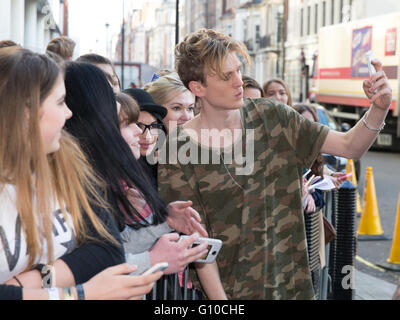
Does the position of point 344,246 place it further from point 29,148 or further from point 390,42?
point 390,42

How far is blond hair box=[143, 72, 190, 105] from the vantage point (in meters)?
4.06

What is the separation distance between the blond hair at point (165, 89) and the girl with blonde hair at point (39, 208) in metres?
2.08

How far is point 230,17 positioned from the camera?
82438mm

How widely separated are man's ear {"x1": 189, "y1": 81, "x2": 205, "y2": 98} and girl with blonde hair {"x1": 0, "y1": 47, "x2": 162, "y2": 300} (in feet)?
3.96

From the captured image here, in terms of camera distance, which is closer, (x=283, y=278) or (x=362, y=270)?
(x=283, y=278)

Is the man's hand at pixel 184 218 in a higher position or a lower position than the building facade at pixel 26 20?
lower

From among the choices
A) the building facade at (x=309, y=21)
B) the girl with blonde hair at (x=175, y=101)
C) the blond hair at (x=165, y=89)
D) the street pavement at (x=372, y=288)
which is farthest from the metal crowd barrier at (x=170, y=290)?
the building facade at (x=309, y=21)

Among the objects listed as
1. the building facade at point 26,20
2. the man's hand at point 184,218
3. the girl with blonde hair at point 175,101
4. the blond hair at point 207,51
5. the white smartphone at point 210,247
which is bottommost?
the white smartphone at point 210,247

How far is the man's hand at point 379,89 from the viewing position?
2.76 meters

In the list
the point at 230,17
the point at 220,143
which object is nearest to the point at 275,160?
the point at 220,143

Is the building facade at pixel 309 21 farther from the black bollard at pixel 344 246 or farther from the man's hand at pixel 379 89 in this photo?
the man's hand at pixel 379 89
